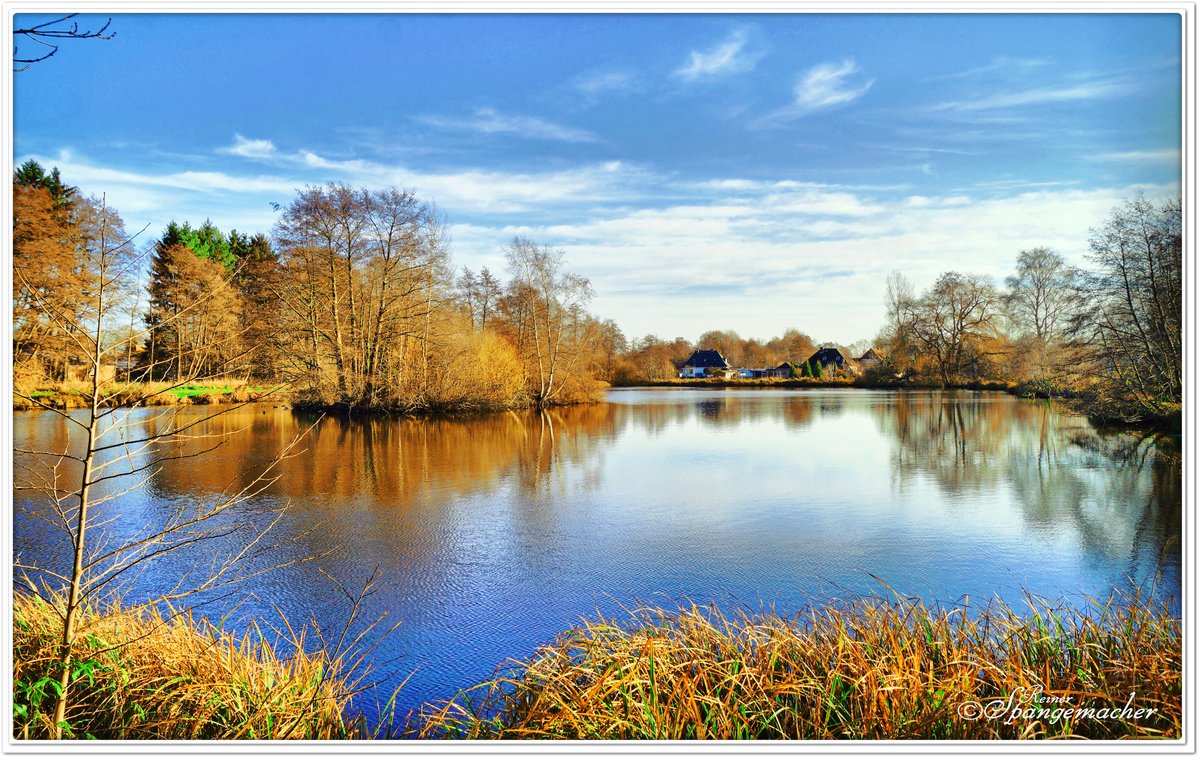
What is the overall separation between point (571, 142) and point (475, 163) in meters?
1.39

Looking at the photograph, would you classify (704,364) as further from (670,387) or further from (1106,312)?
(1106,312)

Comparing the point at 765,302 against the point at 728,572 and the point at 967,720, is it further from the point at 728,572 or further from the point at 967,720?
the point at 967,720

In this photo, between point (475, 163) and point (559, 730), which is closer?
point (559, 730)

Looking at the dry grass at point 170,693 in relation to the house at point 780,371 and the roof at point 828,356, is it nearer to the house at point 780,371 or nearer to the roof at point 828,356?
the roof at point 828,356

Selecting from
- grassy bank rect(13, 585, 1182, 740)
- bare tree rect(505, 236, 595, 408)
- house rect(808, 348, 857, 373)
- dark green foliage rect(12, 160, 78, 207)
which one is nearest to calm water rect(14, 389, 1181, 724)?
grassy bank rect(13, 585, 1182, 740)

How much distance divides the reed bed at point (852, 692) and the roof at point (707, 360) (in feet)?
188

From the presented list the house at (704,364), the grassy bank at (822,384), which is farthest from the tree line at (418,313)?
the house at (704,364)

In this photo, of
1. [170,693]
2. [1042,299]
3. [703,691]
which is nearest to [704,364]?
[1042,299]

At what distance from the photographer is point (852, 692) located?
2.41 meters

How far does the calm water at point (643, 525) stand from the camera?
4.35 metres

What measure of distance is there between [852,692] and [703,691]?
549 millimetres

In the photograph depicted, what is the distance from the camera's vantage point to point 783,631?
9.43 ft
